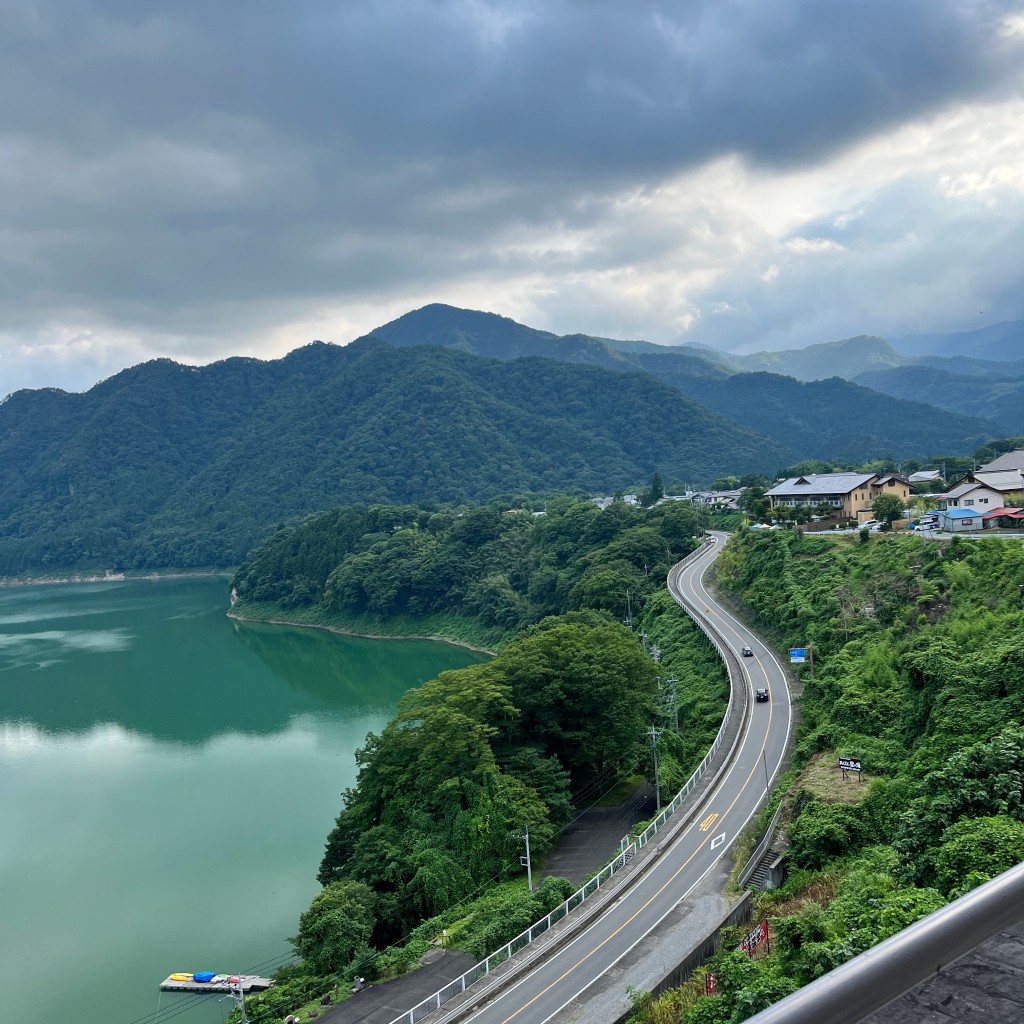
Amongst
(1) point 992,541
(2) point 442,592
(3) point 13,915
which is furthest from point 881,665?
(2) point 442,592

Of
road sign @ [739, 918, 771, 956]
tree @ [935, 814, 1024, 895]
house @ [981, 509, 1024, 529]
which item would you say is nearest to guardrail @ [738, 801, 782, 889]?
road sign @ [739, 918, 771, 956]

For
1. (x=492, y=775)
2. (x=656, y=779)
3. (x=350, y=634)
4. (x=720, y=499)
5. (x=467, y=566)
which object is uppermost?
(x=720, y=499)

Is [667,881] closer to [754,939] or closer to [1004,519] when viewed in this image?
[754,939]

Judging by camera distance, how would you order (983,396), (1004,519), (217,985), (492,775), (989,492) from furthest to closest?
(983,396) < (989,492) < (1004,519) < (492,775) < (217,985)

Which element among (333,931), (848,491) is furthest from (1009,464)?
(333,931)

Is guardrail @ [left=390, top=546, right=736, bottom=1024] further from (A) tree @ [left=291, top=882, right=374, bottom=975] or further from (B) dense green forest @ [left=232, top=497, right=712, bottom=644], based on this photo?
(B) dense green forest @ [left=232, top=497, right=712, bottom=644]

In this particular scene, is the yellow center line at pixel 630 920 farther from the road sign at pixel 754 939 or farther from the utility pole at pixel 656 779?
the utility pole at pixel 656 779

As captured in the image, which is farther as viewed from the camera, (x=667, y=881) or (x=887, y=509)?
(x=887, y=509)
